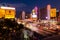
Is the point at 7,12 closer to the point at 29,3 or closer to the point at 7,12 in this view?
the point at 7,12

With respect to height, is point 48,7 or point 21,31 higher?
point 48,7

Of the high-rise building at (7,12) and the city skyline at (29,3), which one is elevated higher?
the city skyline at (29,3)

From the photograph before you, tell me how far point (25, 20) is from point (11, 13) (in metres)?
0.29

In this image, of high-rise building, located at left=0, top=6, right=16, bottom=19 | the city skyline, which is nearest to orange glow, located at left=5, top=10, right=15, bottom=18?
high-rise building, located at left=0, top=6, right=16, bottom=19

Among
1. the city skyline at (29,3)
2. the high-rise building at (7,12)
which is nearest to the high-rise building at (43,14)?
the city skyline at (29,3)

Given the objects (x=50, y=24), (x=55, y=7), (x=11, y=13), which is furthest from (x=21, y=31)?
(x=55, y=7)

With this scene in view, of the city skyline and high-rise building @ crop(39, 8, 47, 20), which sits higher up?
the city skyline

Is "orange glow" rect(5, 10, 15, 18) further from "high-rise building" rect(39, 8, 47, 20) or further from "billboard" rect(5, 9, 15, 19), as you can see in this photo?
"high-rise building" rect(39, 8, 47, 20)

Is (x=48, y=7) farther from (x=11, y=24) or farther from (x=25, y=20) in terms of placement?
(x=11, y=24)

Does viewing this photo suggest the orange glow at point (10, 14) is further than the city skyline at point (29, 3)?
No

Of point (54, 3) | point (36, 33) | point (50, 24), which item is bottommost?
point (36, 33)

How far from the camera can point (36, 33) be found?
8.41 ft

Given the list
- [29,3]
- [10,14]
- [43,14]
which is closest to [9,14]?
[10,14]

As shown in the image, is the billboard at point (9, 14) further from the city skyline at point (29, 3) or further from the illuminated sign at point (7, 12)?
the city skyline at point (29, 3)
